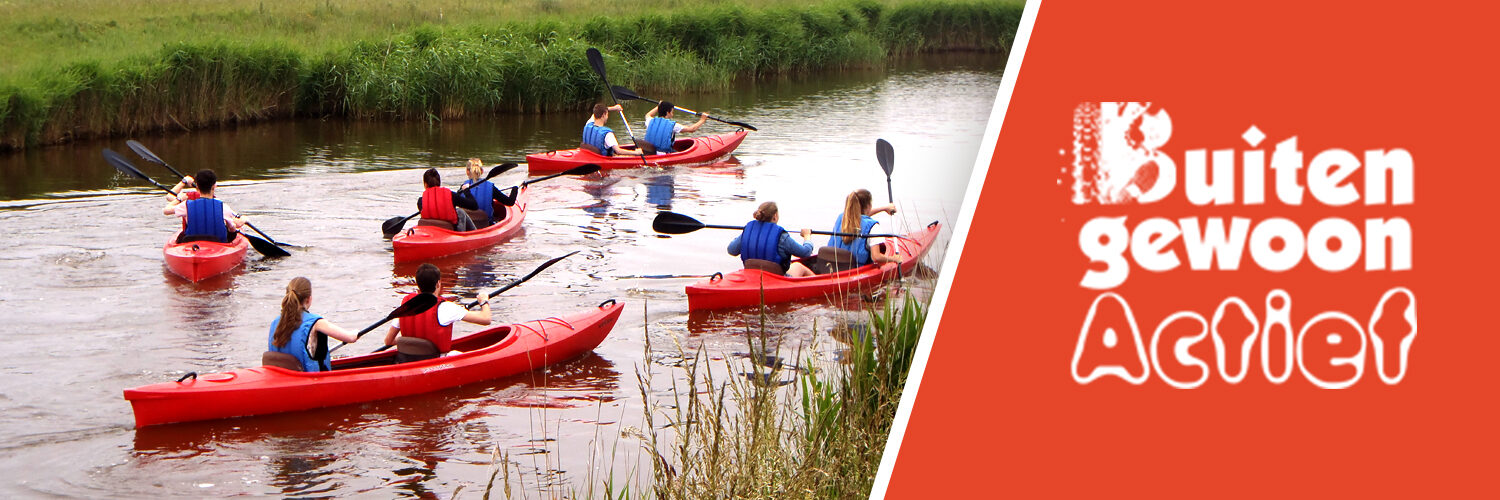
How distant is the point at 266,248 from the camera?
1195 cm

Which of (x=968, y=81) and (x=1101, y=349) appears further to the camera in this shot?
(x=968, y=81)

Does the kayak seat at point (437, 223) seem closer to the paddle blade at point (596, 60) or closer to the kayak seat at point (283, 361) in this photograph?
the kayak seat at point (283, 361)

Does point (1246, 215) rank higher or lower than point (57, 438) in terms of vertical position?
higher

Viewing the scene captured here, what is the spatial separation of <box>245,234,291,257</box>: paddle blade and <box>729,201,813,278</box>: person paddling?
4491mm

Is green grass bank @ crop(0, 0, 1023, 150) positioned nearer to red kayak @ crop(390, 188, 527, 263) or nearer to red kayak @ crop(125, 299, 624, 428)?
red kayak @ crop(390, 188, 527, 263)

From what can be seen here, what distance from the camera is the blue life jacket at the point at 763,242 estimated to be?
33.4 ft

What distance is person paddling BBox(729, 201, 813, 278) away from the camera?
10.2 meters

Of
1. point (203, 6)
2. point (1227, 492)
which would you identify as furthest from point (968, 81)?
point (1227, 492)

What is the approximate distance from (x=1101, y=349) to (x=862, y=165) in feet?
51.7

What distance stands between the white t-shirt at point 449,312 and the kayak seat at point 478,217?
5212 mm

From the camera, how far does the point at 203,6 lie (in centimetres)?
2677

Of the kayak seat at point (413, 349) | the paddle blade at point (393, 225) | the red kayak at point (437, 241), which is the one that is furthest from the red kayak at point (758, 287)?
the paddle blade at point (393, 225)

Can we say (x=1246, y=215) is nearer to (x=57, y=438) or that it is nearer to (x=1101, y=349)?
(x=1101, y=349)

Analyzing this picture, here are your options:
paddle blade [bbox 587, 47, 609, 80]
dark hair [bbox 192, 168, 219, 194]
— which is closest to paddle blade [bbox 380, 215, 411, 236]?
dark hair [bbox 192, 168, 219, 194]
